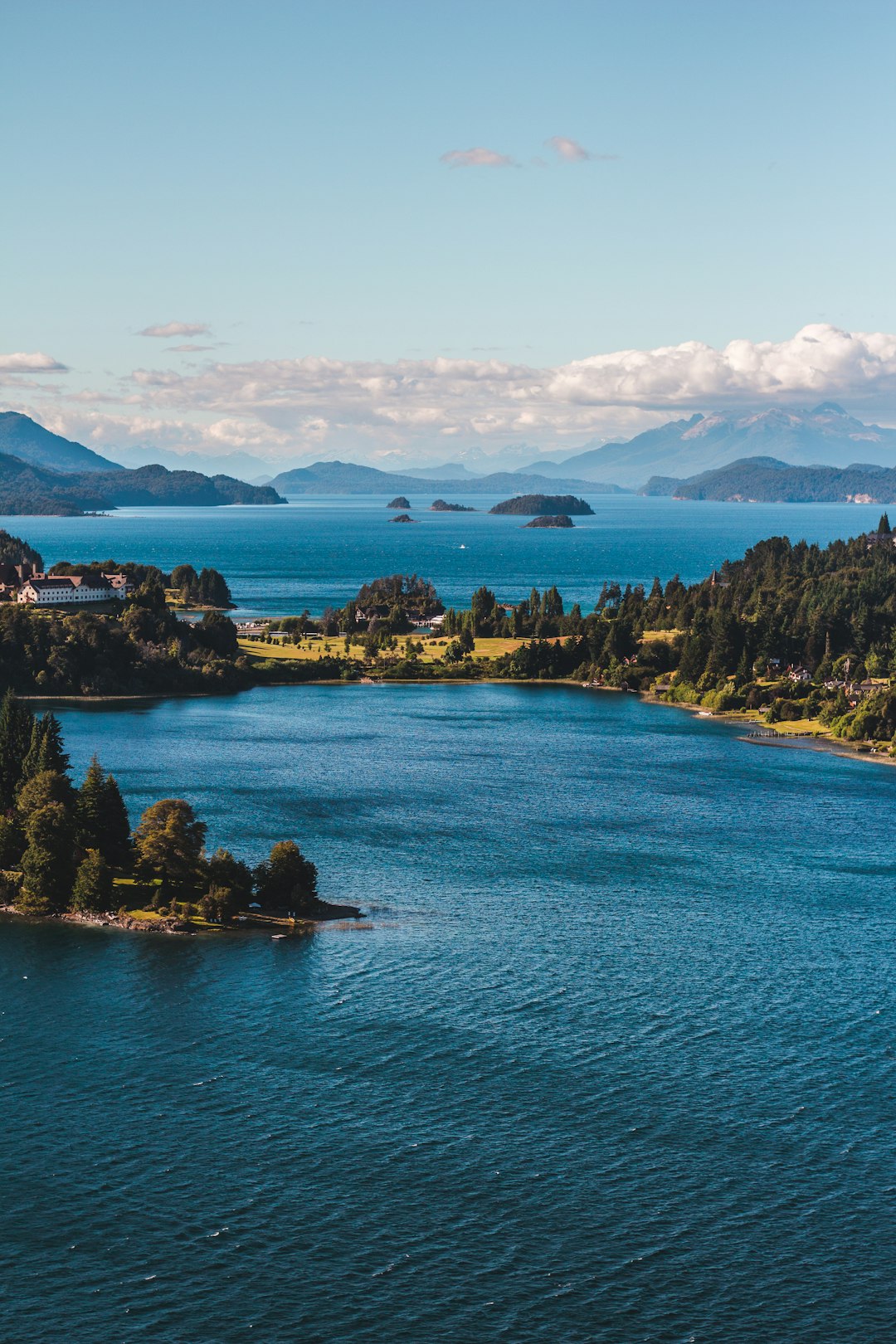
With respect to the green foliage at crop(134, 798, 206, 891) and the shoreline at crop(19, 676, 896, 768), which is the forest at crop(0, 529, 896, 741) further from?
the green foliage at crop(134, 798, 206, 891)

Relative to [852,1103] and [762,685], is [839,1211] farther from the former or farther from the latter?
[762,685]

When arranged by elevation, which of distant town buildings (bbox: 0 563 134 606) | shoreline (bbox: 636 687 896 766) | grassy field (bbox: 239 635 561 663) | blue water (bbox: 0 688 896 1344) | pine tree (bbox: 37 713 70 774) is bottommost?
blue water (bbox: 0 688 896 1344)

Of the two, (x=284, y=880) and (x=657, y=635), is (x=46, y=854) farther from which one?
(x=657, y=635)

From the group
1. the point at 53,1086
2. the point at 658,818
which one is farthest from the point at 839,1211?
the point at 658,818

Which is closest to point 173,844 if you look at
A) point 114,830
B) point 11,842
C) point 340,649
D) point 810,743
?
point 114,830

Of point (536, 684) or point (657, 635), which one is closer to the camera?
point (536, 684)

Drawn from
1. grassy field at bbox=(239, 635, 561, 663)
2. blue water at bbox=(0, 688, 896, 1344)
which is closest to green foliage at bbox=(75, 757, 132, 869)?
blue water at bbox=(0, 688, 896, 1344)
